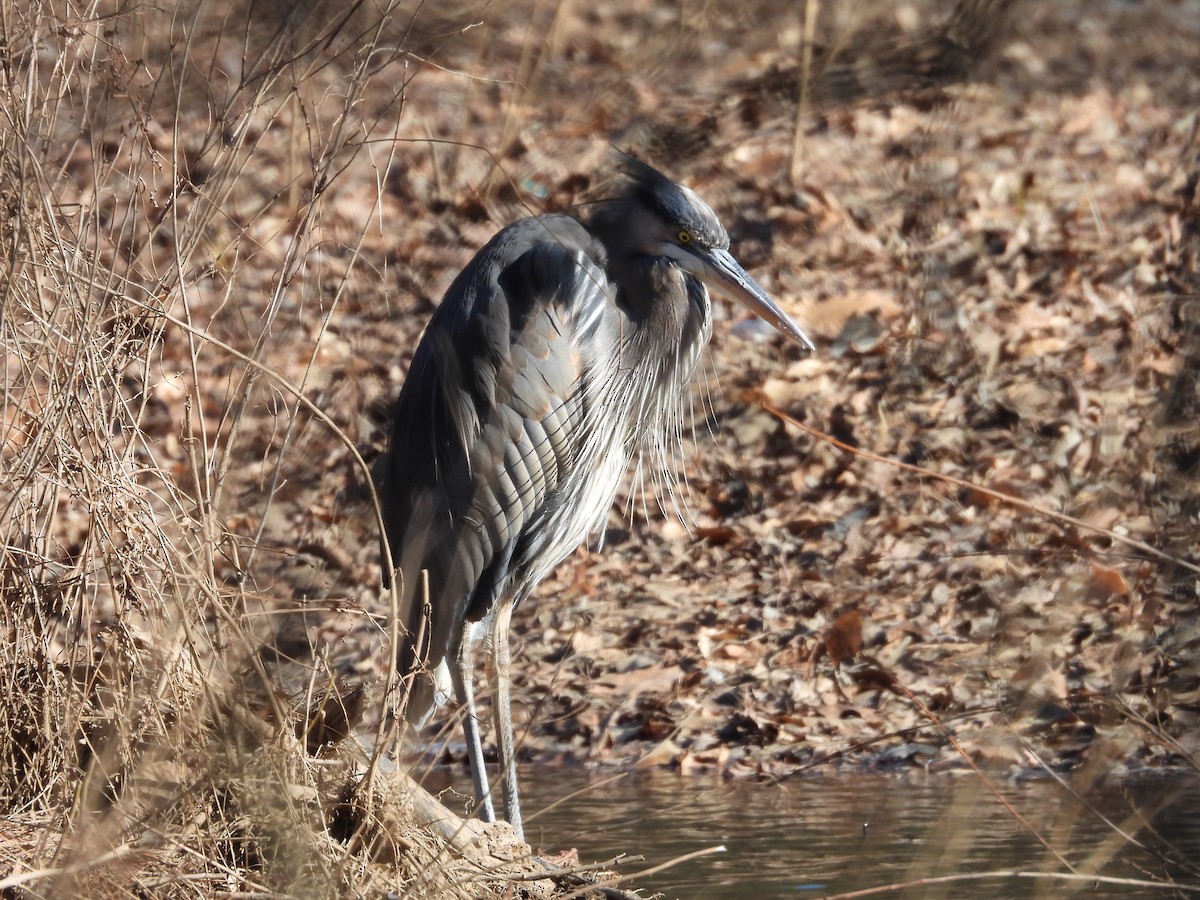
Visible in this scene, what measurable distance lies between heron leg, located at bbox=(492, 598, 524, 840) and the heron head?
121cm

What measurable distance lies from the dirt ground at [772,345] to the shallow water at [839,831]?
215 millimetres

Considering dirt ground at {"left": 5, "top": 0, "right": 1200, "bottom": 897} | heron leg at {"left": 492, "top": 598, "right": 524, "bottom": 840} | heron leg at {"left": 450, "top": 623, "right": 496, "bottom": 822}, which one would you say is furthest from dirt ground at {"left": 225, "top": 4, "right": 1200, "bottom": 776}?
heron leg at {"left": 450, "top": 623, "right": 496, "bottom": 822}

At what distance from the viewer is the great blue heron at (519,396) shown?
4.77 metres

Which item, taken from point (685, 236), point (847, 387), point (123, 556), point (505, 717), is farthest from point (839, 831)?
point (847, 387)

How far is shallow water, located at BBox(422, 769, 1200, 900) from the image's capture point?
3922 millimetres

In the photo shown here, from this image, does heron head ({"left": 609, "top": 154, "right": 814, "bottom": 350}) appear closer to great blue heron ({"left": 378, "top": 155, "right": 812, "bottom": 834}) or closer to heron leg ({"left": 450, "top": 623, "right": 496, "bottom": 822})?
great blue heron ({"left": 378, "top": 155, "right": 812, "bottom": 834})

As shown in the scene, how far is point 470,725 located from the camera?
4.62 m

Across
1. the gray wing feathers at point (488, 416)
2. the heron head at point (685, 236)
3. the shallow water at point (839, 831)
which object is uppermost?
the heron head at point (685, 236)

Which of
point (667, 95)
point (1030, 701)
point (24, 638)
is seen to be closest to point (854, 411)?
point (667, 95)

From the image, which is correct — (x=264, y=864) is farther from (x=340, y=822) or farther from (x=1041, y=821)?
(x=1041, y=821)

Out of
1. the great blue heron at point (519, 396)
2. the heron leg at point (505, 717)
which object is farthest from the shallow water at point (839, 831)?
the great blue heron at point (519, 396)

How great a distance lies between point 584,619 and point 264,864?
3753 millimetres

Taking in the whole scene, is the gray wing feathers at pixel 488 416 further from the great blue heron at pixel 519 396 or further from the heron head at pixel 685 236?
the heron head at pixel 685 236

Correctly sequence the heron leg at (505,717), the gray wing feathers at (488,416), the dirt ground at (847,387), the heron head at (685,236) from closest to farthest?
the heron leg at (505,717) < the gray wing feathers at (488,416) < the heron head at (685,236) < the dirt ground at (847,387)
